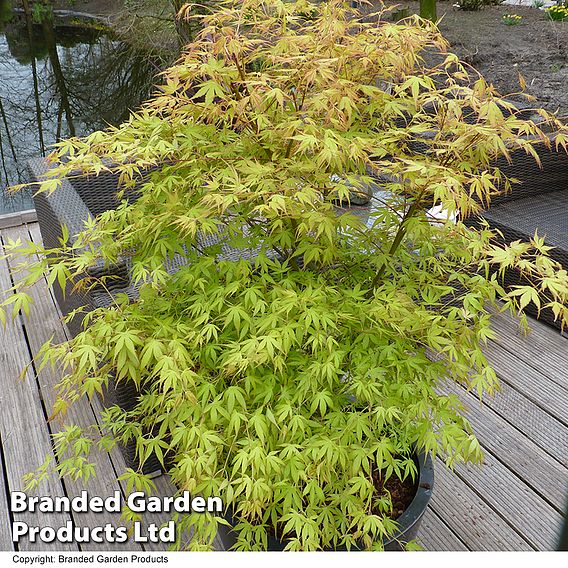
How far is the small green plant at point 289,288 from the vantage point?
46.5 inches

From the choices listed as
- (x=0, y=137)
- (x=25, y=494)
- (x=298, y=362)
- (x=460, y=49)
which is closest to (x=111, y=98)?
(x=0, y=137)

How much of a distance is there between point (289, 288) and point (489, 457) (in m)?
1.07

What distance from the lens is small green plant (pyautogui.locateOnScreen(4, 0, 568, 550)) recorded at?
118 centimetres

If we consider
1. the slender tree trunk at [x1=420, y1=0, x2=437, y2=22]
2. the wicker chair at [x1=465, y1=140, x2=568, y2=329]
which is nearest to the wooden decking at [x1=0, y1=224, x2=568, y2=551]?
the wicker chair at [x1=465, y1=140, x2=568, y2=329]

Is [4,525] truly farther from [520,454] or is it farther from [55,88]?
[55,88]

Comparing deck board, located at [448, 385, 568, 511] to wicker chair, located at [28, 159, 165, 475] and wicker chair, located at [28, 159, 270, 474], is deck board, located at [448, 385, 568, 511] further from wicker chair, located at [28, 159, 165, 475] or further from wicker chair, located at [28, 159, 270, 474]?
wicker chair, located at [28, 159, 165, 475]

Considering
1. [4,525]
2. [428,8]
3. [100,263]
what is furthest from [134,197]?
[428,8]

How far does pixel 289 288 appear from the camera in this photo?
1.32m

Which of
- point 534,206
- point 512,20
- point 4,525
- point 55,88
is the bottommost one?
point 4,525

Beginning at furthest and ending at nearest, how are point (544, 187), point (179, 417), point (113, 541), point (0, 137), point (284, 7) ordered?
point (0, 137) < point (544, 187) < point (113, 541) < point (284, 7) < point (179, 417)

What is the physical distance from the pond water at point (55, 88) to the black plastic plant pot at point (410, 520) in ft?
12.5

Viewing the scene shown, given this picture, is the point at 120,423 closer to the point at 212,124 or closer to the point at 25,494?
the point at 25,494
